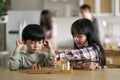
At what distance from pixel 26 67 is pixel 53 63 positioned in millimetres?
232

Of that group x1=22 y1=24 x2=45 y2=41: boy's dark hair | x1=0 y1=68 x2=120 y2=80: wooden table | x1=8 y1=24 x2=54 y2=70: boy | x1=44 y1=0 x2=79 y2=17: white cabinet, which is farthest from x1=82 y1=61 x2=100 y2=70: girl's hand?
x1=44 y1=0 x2=79 y2=17: white cabinet

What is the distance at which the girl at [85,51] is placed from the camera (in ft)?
6.54

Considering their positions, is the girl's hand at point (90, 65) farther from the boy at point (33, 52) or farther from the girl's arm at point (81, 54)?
the boy at point (33, 52)

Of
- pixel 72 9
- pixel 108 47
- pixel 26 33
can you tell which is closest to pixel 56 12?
pixel 72 9

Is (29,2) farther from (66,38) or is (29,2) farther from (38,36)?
(38,36)

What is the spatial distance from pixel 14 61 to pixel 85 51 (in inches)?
18.6

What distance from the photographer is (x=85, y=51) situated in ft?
6.63

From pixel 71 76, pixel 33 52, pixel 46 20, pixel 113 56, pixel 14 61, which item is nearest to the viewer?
pixel 71 76

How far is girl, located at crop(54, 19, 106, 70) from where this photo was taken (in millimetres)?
1993

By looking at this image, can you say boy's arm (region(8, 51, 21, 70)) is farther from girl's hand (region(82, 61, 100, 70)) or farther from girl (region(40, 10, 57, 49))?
girl (region(40, 10, 57, 49))

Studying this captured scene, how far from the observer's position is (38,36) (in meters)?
2.14

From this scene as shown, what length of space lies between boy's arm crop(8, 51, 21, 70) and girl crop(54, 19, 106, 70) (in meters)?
0.28

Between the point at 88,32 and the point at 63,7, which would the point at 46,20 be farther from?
the point at 88,32

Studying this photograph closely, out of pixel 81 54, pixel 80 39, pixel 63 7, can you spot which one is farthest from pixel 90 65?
pixel 63 7
